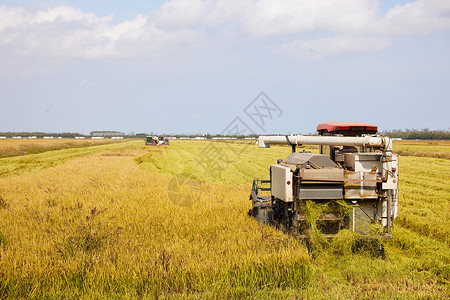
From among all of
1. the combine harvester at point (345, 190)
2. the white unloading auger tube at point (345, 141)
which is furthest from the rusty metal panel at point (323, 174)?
the white unloading auger tube at point (345, 141)

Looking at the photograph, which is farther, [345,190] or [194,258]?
[345,190]

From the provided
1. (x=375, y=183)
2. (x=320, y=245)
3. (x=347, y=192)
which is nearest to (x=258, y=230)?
(x=320, y=245)

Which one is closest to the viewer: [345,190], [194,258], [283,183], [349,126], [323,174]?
[194,258]

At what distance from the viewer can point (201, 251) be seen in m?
6.25

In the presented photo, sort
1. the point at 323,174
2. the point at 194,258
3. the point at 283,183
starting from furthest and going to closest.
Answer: the point at 283,183
the point at 323,174
the point at 194,258

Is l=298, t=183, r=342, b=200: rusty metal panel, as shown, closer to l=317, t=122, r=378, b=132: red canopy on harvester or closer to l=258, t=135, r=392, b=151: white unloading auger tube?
l=258, t=135, r=392, b=151: white unloading auger tube

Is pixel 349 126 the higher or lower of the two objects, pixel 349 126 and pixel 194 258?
the higher

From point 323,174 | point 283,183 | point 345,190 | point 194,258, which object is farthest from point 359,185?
point 194,258

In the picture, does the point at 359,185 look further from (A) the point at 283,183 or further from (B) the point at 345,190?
(A) the point at 283,183

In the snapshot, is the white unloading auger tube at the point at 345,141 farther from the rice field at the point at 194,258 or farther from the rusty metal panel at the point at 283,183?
the rice field at the point at 194,258

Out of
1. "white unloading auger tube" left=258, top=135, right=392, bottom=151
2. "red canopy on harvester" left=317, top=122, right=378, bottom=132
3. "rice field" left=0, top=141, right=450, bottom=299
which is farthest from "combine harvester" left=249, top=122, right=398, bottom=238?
"red canopy on harvester" left=317, top=122, right=378, bottom=132

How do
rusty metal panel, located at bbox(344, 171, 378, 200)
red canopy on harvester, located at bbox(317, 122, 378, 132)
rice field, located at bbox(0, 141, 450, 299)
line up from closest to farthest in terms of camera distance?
rice field, located at bbox(0, 141, 450, 299), rusty metal panel, located at bbox(344, 171, 378, 200), red canopy on harvester, located at bbox(317, 122, 378, 132)

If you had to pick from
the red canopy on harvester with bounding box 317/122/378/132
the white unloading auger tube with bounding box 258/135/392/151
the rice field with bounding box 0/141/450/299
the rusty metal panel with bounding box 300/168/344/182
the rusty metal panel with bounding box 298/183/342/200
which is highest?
the red canopy on harvester with bounding box 317/122/378/132

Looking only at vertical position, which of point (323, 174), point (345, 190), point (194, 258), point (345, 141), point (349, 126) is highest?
point (349, 126)
